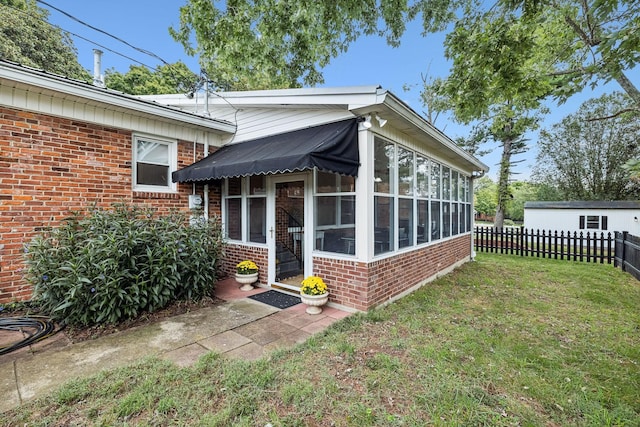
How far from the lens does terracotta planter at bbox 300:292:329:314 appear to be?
4.53 meters

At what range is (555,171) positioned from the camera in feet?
79.7

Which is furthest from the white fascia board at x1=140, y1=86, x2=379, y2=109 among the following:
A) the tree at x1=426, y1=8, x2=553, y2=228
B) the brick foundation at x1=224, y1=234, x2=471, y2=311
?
the brick foundation at x1=224, y1=234, x2=471, y2=311

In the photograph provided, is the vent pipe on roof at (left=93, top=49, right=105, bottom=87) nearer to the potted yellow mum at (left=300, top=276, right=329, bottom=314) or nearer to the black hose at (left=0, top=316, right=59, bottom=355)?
the black hose at (left=0, top=316, right=59, bottom=355)

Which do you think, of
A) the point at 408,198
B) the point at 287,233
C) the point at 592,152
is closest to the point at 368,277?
the point at 408,198

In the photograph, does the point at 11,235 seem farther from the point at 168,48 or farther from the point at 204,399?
the point at 168,48

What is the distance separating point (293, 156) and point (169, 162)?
3.46 metres

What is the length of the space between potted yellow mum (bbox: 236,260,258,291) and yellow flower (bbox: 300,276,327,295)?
1.60m

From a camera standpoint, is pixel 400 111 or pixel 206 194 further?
pixel 206 194

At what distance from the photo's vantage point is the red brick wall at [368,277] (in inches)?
179

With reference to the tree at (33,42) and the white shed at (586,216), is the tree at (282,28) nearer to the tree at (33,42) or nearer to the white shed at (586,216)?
the tree at (33,42)

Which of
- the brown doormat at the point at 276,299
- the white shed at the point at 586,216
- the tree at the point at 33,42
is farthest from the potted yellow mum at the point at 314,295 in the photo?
the white shed at the point at 586,216

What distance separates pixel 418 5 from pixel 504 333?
889cm

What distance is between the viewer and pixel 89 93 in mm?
4586

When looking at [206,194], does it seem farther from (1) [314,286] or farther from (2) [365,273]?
(2) [365,273]
